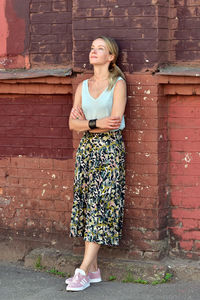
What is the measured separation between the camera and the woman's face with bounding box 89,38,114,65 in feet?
19.0

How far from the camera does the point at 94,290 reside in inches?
229

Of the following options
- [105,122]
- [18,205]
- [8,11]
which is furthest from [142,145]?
[8,11]

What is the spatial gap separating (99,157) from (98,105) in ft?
1.50

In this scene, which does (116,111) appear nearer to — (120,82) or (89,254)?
(120,82)

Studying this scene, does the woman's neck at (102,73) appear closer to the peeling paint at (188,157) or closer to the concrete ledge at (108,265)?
the peeling paint at (188,157)

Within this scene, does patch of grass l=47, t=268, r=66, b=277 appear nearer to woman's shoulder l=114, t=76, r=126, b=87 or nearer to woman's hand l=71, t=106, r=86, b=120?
woman's hand l=71, t=106, r=86, b=120

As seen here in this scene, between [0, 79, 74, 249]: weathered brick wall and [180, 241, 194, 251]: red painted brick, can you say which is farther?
[0, 79, 74, 249]: weathered brick wall

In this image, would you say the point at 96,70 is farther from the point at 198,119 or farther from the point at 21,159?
the point at 21,159

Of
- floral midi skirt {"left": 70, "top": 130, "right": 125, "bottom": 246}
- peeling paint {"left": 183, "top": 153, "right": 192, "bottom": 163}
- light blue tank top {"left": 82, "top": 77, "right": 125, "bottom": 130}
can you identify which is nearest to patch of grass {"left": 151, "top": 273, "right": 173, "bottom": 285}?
floral midi skirt {"left": 70, "top": 130, "right": 125, "bottom": 246}

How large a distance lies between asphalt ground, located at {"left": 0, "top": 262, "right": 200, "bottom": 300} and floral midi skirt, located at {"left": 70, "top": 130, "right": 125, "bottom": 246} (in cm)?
42

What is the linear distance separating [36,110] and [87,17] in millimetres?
1154

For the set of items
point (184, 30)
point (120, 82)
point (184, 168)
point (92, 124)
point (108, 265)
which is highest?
point (184, 30)

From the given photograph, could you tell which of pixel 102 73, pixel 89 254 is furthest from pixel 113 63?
pixel 89 254

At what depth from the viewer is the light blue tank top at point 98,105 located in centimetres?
578
